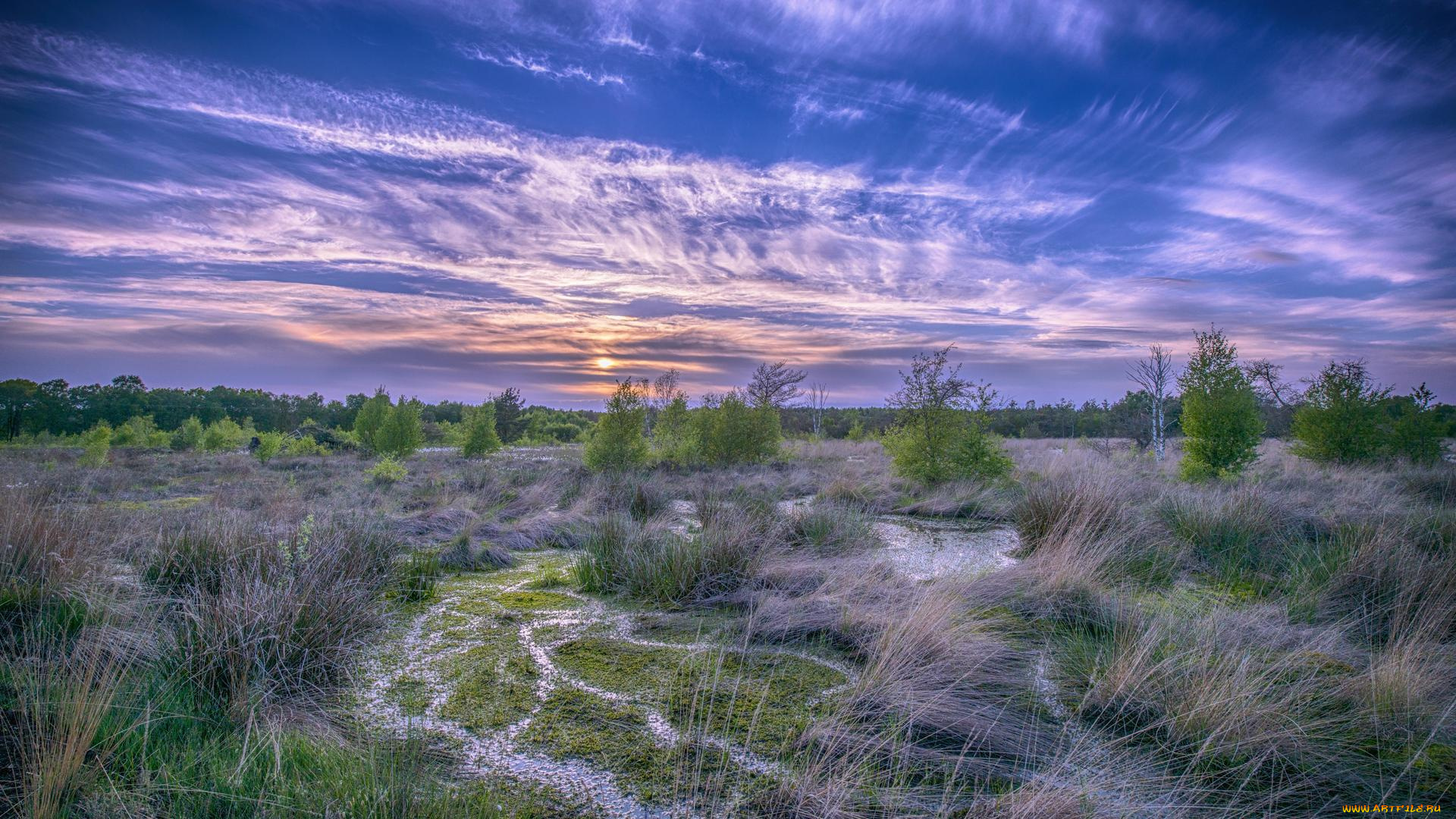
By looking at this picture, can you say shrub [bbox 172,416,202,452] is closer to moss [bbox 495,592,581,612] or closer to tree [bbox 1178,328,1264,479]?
moss [bbox 495,592,581,612]

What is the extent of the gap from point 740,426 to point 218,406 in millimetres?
59638

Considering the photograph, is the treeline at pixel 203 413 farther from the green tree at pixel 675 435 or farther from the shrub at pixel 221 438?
the green tree at pixel 675 435

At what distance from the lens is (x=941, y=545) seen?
7379mm

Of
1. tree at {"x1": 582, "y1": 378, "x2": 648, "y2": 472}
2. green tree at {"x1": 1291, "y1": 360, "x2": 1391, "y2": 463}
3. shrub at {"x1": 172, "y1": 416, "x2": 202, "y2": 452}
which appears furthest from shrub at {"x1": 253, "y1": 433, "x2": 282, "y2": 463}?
green tree at {"x1": 1291, "y1": 360, "x2": 1391, "y2": 463}

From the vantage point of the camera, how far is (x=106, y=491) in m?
12.8

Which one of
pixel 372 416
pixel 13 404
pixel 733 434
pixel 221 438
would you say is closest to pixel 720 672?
pixel 733 434

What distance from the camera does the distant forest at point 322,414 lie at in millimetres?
41156

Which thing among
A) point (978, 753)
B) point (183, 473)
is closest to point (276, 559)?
point (978, 753)

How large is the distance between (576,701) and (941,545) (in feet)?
18.0

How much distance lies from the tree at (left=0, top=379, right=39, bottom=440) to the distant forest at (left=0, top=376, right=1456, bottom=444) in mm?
67

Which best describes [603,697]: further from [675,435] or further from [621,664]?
[675,435]

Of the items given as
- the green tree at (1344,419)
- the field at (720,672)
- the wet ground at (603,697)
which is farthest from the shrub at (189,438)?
the green tree at (1344,419)

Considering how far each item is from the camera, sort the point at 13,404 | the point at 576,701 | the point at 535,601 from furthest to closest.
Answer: the point at 13,404 → the point at 535,601 → the point at 576,701

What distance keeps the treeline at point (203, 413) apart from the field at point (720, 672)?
31.3m
